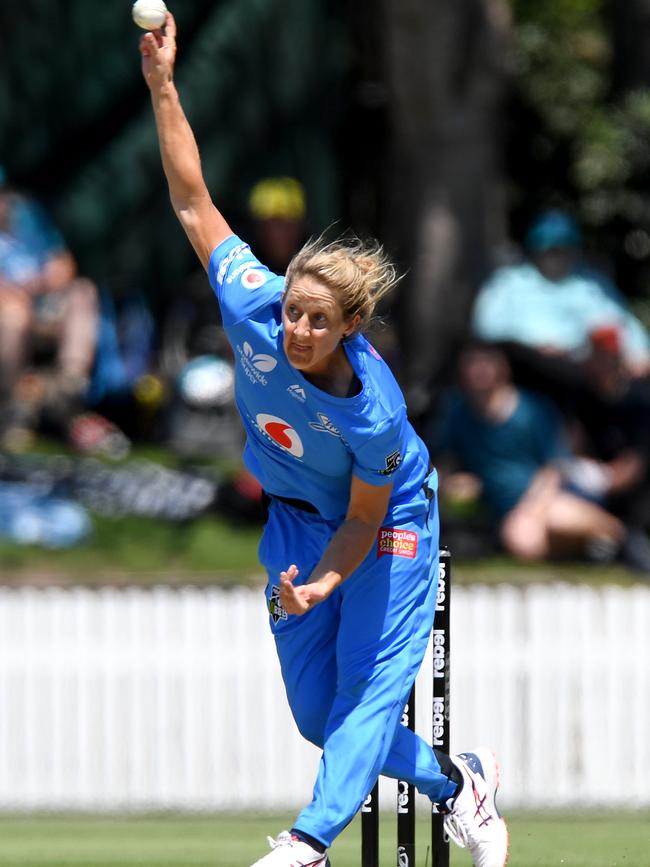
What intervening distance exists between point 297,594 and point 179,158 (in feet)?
4.28

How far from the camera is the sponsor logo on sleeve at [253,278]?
4844 mm

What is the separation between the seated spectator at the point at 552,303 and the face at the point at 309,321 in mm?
6254

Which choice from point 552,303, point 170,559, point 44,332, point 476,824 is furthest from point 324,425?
point 44,332

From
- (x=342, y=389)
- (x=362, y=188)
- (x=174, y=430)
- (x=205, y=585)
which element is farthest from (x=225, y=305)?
(x=362, y=188)

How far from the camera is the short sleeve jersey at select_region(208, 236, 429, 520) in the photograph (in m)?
4.73

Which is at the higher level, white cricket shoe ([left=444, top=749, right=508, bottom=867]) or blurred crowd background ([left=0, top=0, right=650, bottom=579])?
blurred crowd background ([left=0, top=0, right=650, bottom=579])

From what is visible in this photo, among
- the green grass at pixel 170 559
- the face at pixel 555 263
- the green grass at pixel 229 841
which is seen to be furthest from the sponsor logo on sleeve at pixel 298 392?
the face at pixel 555 263

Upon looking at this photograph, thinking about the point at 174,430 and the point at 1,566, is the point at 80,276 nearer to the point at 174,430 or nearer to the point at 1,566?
the point at 174,430

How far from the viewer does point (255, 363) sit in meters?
4.80

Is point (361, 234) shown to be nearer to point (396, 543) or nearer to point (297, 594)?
point (396, 543)

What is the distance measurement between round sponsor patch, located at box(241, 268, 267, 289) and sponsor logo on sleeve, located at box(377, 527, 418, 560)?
79 cm

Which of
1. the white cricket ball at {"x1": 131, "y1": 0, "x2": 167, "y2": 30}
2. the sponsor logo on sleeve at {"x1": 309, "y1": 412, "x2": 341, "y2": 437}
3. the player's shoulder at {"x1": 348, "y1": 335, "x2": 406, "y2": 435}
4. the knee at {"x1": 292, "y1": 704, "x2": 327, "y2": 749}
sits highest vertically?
the white cricket ball at {"x1": 131, "y1": 0, "x2": 167, "y2": 30}

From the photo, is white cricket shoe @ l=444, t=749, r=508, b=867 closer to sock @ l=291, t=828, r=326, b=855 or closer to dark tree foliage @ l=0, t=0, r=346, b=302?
sock @ l=291, t=828, r=326, b=855

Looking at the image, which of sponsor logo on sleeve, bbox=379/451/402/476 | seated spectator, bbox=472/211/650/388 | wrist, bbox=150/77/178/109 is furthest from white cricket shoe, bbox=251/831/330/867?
seated spectator, bbox=472/211/650/388
